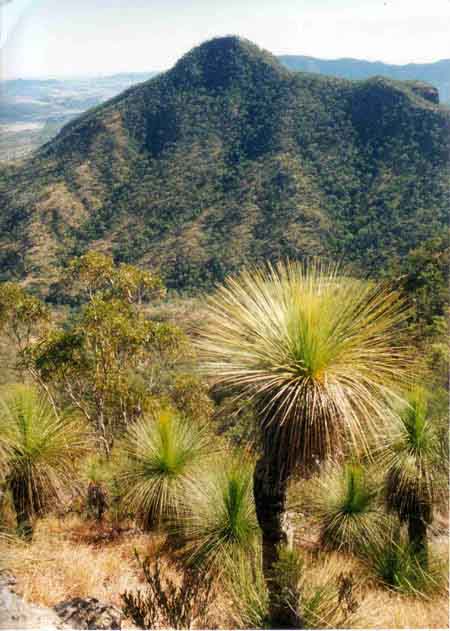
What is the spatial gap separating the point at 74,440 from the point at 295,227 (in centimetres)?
3818

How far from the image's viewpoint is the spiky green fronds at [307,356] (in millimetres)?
2287

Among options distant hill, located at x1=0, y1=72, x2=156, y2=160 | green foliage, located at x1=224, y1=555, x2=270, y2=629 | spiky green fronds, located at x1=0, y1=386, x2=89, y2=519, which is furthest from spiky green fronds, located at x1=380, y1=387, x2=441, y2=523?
distant hill, located at x1=0, y1=72, x2=156, y2=160

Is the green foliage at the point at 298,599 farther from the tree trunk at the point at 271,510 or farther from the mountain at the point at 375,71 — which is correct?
the mountain at the point at 375,71

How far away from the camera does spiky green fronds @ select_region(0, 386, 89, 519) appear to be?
133 inches

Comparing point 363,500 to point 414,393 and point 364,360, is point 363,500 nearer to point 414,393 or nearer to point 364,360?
point 414,393

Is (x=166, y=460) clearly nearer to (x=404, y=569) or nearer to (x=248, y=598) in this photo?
(x=248, y=598)

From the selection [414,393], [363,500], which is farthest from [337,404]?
[363,500]

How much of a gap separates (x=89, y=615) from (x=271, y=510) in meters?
1.09

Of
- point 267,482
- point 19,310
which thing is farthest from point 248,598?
point 19,310

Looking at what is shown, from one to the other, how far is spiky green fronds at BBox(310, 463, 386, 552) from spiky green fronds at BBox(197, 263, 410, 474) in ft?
4.20

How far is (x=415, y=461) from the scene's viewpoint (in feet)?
11.1

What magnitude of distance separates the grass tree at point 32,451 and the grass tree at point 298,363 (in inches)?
64.0

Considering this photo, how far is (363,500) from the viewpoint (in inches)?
149

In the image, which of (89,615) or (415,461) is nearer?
(89,615)
